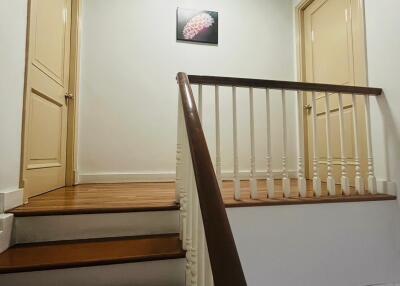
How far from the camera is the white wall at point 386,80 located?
75.7 inches

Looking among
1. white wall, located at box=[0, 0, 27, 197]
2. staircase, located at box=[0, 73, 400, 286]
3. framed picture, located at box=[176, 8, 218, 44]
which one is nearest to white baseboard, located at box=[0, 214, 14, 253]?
staircase, located at box=[0, 73, 400, 286]

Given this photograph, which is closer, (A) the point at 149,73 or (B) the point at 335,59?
(B) the point at 335,59

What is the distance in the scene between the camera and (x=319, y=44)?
3029 millimetres

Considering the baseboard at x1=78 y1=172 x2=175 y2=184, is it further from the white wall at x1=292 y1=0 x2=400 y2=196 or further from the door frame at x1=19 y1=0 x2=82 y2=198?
the white wall at x1=292 y1=0 x2=400 y2=196

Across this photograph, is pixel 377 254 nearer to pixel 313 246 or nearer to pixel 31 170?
pixel 313 246

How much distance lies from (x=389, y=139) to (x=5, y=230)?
255cm

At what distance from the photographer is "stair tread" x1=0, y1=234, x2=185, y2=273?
119 centimetres

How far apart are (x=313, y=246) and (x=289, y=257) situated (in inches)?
7.6

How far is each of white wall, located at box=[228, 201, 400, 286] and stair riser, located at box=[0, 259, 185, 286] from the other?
51 cm

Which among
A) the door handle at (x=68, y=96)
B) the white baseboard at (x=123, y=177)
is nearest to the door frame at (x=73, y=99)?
the door handle at (x=68, y=96)

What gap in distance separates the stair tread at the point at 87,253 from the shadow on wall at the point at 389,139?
1.67m

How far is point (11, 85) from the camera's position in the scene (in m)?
1.50

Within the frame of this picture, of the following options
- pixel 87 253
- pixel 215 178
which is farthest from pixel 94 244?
pixel 215 178

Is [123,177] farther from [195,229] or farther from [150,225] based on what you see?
[195,229]
